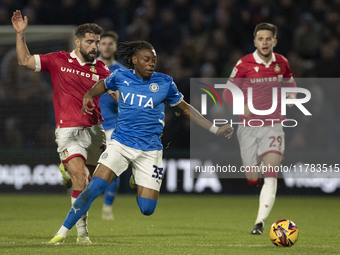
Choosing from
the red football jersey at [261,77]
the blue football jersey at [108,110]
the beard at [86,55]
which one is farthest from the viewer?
the blue football jersey at [108,110]

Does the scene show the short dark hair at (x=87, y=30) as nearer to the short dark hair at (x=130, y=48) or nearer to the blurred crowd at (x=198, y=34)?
the short dark hair at (x=130, y=48)

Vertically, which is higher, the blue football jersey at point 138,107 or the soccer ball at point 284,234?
the blue football jersey at point 138,107

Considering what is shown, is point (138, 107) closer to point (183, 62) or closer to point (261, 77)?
point (261, 77)

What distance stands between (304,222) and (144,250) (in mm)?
4541

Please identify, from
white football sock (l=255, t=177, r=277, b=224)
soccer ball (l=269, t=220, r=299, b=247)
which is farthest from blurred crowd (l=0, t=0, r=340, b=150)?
soccer ball (l=269, t=220, r=299, b=247)

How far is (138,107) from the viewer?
845cm

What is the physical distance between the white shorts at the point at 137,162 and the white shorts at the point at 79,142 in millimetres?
647

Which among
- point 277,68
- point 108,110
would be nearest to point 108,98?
point 108,110

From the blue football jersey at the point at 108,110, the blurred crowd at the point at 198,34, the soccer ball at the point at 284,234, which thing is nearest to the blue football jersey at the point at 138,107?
the soccer ball at the point at 284,234

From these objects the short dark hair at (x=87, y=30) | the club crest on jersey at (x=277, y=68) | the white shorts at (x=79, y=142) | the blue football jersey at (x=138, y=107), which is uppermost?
the short dark hair at (x=87, y=30)

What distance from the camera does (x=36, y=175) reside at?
16828 mm

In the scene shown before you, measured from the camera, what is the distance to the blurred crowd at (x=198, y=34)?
16.3 m

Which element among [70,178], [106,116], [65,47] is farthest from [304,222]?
[65,47]

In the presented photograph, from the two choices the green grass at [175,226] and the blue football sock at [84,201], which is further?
the green grass at [175,226]
